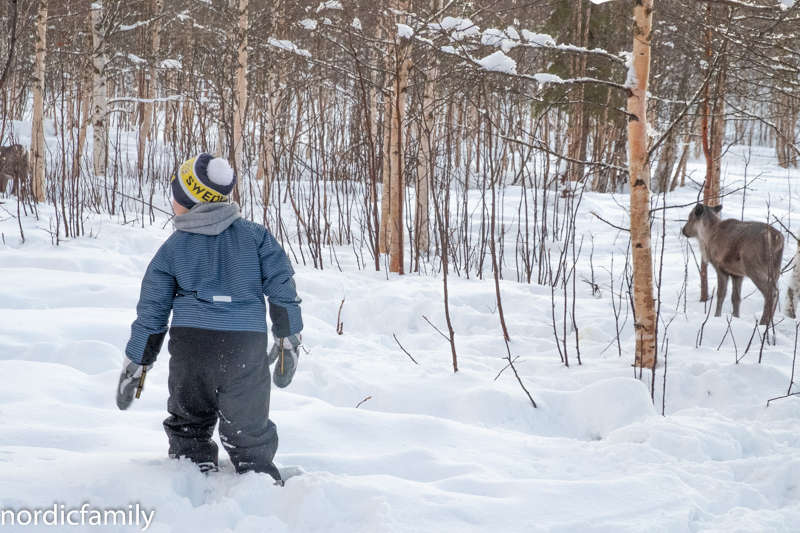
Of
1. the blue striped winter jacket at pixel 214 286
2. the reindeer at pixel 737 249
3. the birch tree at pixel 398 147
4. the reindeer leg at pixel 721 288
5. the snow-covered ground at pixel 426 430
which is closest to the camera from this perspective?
the snow-covered ground at pixel 426 430

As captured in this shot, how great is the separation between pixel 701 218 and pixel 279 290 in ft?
15.2

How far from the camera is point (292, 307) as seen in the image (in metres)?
2.08

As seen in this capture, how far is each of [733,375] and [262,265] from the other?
106 inches

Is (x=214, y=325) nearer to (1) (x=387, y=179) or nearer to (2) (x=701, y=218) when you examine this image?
(1) (x=387, y=179)

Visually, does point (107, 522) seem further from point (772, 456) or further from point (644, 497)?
point (772, 456)

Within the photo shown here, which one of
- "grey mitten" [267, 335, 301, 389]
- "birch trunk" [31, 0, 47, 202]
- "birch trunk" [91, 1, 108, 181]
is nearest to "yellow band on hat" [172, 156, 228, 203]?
"grey mitten" [267, 335, 301, 389]

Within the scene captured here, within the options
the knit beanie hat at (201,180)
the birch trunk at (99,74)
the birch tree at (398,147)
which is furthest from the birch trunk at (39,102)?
the knit beanie hat at (201,180)

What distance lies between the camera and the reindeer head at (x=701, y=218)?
528cm

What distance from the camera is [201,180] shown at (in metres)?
2.02

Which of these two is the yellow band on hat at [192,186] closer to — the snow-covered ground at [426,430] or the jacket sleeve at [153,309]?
the jacket sleeve at [153,309]

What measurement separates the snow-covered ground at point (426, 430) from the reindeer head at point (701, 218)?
1147 millimetres

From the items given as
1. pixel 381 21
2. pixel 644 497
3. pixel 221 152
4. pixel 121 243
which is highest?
pixel 381 21

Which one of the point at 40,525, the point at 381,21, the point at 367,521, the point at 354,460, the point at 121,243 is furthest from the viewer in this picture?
the point at 381,21

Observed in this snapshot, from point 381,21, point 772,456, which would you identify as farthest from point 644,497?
point 381,21
